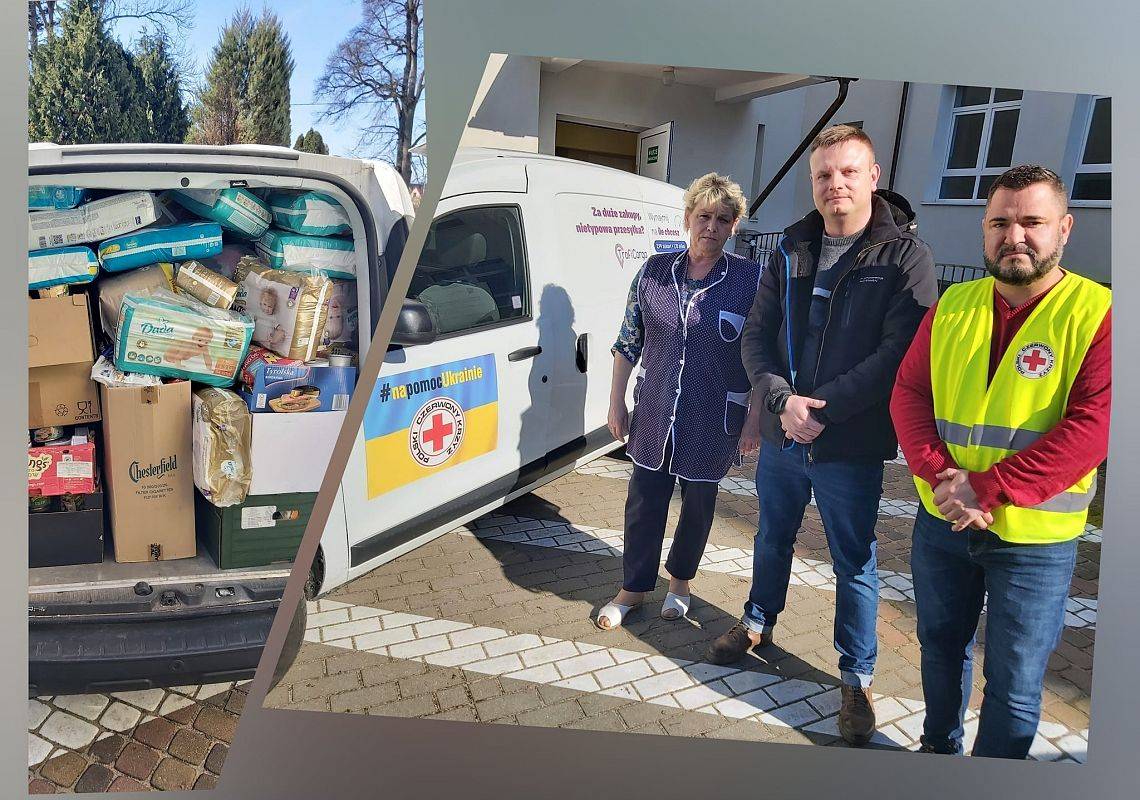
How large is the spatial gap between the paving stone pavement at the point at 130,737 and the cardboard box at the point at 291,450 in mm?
608

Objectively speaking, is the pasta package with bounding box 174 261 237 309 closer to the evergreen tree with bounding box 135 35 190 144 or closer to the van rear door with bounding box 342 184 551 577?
the evergreen tree with bounding box 135 35 190 144

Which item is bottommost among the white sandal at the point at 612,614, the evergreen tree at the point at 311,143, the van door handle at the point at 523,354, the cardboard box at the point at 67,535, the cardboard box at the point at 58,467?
the white sandal at the point at 612,614

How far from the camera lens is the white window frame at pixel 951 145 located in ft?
6.81

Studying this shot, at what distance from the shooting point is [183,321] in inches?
79.1

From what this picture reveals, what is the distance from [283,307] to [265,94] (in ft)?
1.96

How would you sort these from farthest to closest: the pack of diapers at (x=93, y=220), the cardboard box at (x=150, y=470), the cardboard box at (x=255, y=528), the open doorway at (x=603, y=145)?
the open doorway at (x=603, y=145)
the cardboard box at (x=255, y=528)
the cardboard box at (x=150, y=470)
the pack of diapers at (x=93, y=220)

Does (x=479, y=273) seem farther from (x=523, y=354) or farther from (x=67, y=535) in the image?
(x=67, y=535)

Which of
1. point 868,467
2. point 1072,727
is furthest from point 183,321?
point 1072,727

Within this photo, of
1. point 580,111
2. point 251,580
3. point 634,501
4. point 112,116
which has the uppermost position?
point 580,111

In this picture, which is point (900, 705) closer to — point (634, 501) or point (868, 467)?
point (868, 467)

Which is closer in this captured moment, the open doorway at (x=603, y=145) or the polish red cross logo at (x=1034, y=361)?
the polish red cross logo at (x=1034, y=361)

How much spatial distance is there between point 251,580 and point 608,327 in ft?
4.25

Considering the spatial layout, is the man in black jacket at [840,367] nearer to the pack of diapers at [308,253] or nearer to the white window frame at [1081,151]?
the white window frame at [1081,151]

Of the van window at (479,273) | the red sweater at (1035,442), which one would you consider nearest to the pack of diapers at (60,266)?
the van window at (479,273)
